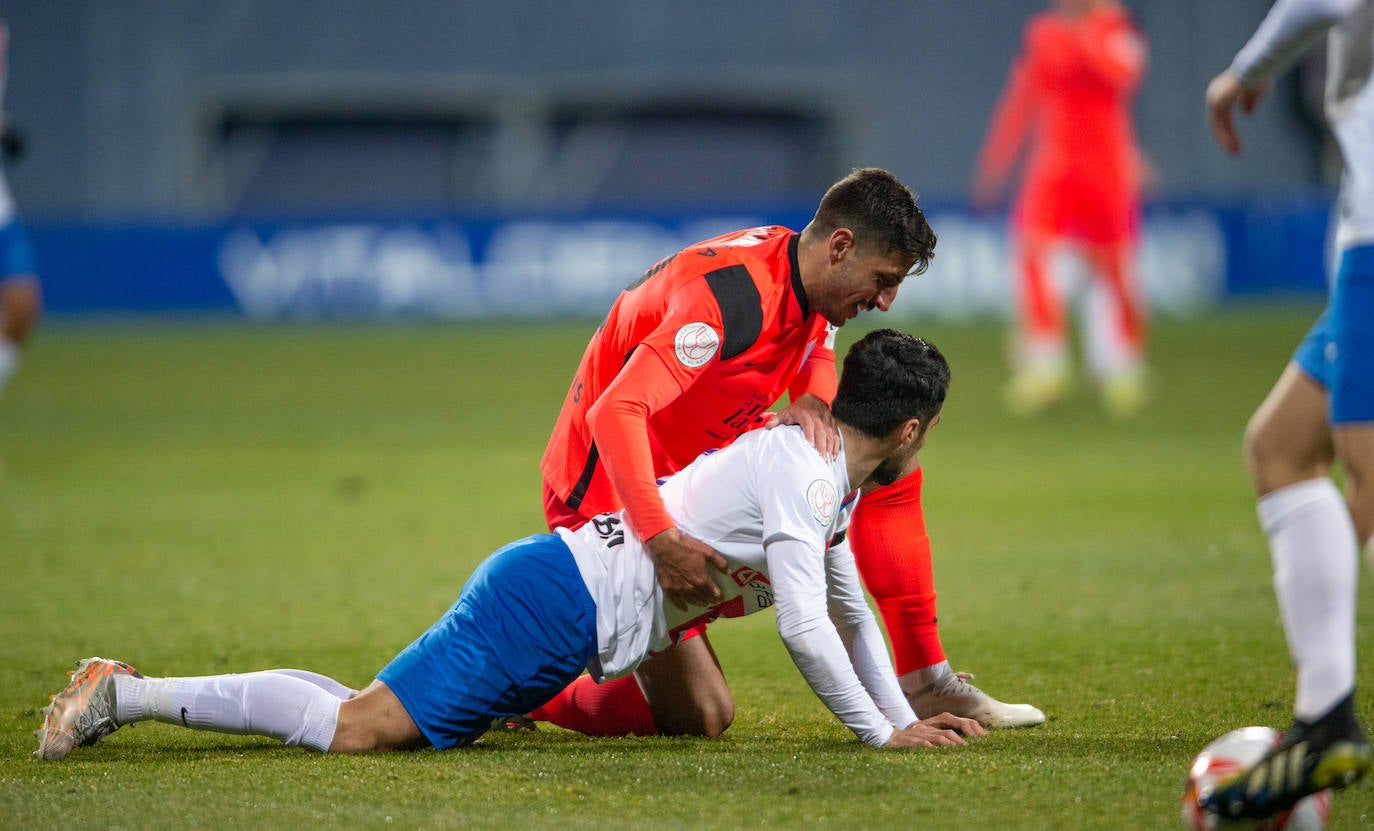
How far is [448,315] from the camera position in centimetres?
1719

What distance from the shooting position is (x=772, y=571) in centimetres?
312

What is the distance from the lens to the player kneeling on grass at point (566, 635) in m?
3.27

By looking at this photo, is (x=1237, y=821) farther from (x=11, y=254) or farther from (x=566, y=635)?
(x=11, y=254)

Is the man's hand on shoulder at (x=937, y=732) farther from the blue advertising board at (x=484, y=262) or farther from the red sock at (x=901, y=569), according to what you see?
the blue advertising board at (x=484, y=262)

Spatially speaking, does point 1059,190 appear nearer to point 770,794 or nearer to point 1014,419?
point 1014,419

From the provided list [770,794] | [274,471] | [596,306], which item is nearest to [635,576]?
[770,794]

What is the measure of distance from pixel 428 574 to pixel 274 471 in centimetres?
331

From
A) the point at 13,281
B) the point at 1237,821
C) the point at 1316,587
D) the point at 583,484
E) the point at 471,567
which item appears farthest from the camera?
the point at 13,281

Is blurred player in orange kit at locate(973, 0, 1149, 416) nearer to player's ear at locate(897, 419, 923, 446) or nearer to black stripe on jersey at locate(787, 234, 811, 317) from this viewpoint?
black stripe on jersey at locate(787, 234, 811, 317)

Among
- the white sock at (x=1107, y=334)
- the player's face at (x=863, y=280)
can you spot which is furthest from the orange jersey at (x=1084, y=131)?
the player's face at (x=863, y=280)

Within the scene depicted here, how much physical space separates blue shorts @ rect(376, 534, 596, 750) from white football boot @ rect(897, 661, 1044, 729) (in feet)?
2.78

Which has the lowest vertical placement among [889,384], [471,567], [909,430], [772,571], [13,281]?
[471,567]

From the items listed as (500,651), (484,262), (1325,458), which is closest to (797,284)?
(500,651)

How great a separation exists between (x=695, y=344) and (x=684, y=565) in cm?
50
